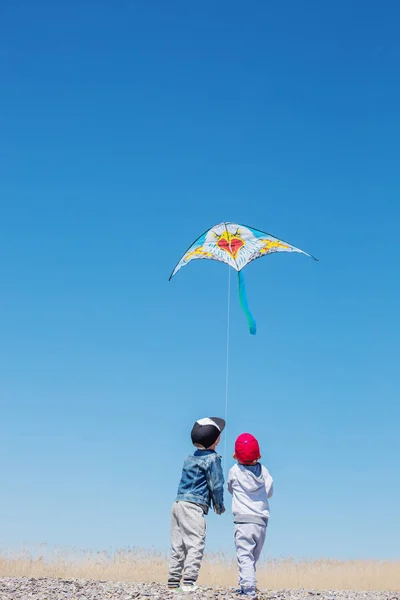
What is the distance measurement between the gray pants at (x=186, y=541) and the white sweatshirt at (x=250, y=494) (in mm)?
544

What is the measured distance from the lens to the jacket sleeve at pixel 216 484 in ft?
34.7

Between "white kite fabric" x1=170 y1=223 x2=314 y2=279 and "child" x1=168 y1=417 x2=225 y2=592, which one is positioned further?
"white kite fabric" x1=170 y1=223 x2=314 y2=279

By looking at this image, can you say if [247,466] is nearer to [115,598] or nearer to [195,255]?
[115,598]

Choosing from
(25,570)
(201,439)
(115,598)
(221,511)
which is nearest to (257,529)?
(221,511)

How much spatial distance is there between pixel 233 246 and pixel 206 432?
476cm

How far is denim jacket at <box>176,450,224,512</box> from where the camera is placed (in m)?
10.6

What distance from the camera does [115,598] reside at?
10297 millimetres

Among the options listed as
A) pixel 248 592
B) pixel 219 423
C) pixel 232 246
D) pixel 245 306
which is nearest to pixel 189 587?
pixel 248 592

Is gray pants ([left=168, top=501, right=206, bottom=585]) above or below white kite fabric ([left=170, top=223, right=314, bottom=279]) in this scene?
below

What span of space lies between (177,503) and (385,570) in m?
7.60

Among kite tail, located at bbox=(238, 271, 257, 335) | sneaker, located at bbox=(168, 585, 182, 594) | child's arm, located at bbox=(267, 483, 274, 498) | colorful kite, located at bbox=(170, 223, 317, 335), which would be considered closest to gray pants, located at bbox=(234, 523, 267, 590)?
child's arm, located at bbox=(267, 483, 274, 498)

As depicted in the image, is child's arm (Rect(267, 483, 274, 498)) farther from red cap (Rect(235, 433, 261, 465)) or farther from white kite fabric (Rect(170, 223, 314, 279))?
white kite fabric (Rect(170, 223, 314, 279))

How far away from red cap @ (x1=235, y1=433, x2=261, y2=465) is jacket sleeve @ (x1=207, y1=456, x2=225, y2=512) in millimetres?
355

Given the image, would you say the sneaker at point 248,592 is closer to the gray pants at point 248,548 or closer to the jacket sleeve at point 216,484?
the gray pants at point 248,548
